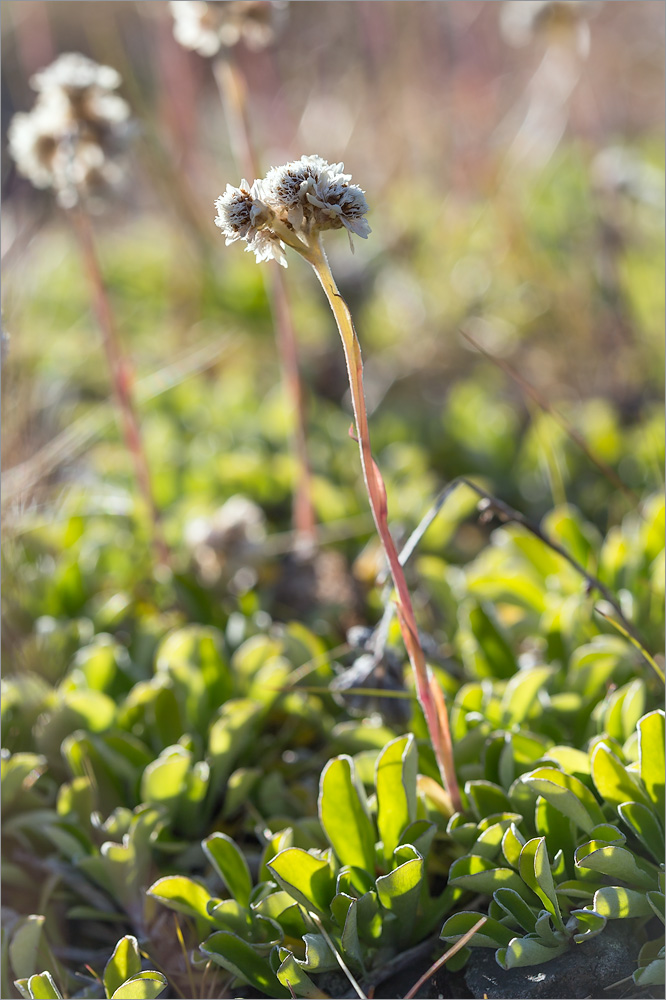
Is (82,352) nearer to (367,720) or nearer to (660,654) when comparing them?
(367,720)

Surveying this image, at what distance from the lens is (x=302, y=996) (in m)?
1.20

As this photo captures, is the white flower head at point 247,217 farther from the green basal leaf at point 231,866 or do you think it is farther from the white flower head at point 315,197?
the green basal leaf at point 231,866

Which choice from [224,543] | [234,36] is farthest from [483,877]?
[234,36]

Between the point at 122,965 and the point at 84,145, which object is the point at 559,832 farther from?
the point at 84,145

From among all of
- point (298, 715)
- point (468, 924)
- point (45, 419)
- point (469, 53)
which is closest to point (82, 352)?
point (45, 419)

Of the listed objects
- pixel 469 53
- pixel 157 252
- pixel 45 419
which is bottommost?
pixel 45 419

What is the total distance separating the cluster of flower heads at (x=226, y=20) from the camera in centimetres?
187

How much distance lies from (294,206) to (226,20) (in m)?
1.18

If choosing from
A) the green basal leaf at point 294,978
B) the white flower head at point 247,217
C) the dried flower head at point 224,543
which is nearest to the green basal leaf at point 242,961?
the green basal leaf at point 294,978

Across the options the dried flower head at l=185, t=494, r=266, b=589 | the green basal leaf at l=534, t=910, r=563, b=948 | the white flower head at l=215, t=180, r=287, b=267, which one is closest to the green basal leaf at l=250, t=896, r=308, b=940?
the green basal leaf at l=534, t=910, r=563, b=948

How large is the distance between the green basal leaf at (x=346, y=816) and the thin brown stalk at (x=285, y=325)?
100 cm

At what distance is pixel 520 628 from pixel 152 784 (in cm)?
79

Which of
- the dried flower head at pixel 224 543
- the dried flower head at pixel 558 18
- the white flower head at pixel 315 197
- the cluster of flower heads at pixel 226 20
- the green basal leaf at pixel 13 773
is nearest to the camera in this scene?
the white flower head at pixel 315 197

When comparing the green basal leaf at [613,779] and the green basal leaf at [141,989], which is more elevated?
the green basal leaf at [613,779]
